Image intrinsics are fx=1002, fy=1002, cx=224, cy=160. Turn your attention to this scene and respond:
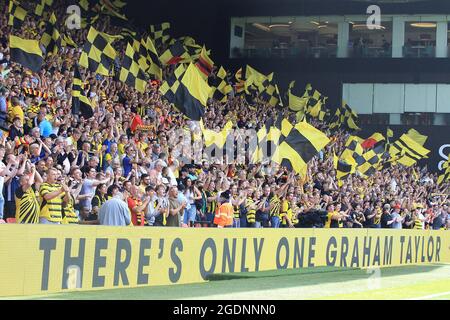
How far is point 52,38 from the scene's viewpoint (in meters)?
25.8

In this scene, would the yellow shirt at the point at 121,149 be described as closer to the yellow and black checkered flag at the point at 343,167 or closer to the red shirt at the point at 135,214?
the red shirt at the point at 135,214

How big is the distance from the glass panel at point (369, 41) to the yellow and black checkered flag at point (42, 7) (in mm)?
25646

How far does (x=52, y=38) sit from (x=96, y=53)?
1.22 meters

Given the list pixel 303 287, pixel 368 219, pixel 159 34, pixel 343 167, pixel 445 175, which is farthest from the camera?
pixel 445 175

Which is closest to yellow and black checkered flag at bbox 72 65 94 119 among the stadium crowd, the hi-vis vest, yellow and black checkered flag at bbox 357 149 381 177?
the stadium crowd

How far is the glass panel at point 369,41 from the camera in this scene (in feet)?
181

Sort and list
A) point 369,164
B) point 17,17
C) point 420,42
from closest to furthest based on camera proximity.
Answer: point 17,17
point 369,164
point 420,42

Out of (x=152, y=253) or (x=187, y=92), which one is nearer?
(x=152, y=253)

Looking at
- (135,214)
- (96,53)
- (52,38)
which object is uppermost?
(52,38)

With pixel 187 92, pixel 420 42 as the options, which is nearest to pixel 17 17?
pixel 187 92

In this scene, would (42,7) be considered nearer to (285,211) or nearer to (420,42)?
(285,211)

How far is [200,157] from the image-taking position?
27.0m

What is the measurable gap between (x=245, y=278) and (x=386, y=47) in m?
39.0

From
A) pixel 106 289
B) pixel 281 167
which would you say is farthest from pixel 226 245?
pixel 281 167
